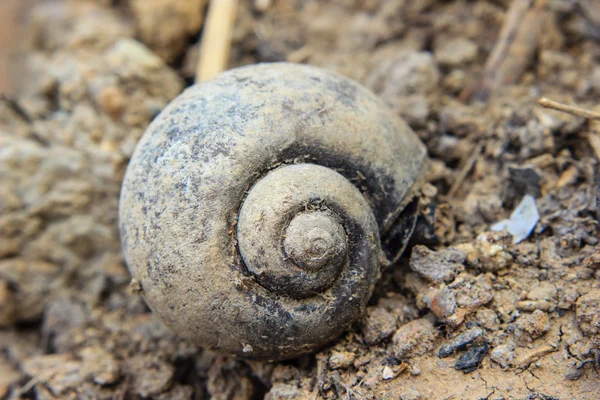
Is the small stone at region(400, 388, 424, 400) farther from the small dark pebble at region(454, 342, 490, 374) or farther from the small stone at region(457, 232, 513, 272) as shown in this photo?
the small stone at region(457, 232, 513, 272)

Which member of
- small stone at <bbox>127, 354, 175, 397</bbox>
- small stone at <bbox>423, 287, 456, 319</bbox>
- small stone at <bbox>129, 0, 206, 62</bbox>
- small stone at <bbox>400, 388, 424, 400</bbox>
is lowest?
small stone at <bbox>127, 354, 175, 397</bbox>

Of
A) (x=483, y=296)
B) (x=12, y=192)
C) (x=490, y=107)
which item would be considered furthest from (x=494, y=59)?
(x=12, y=192)

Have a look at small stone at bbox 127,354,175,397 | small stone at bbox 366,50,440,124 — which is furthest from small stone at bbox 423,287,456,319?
small stone at bbox 127,354,175,397

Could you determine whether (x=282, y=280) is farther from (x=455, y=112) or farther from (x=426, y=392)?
(x=455, y=112)

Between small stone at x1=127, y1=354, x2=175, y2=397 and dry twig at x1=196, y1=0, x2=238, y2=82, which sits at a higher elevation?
dry twig at x1=196, y1=0, x2=238, y2=82

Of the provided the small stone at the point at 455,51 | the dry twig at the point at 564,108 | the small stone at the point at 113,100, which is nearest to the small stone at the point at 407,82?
the small stone at the point at 455,51

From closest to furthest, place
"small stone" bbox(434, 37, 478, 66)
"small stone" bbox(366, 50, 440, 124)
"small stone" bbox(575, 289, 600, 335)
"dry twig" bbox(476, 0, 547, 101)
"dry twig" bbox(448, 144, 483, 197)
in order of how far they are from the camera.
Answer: "small stone" bbox(575, 289, 600, 335) < "dry twig" bbox(448, 144, 483, 197) < "small stone" bbox(366, 50, 440, 124) < "dry twig" bbox(476, 0, 547, 101) < "small stone" bbox(434, 37, 478, 66)
